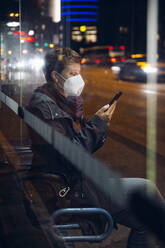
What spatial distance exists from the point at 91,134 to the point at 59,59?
542mm

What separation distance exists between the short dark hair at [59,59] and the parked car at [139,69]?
70.0ft

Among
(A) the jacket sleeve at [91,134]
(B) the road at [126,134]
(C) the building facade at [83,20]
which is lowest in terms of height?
(B) the road at [126,134]

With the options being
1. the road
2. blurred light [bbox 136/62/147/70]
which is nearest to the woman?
the road

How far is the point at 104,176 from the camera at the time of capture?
286 cm

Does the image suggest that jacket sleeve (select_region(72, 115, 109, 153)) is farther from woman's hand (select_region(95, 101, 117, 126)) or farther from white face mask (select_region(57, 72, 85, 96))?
white face mask (select_region(57, 72, 85, 96))

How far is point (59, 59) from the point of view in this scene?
9.77 feet

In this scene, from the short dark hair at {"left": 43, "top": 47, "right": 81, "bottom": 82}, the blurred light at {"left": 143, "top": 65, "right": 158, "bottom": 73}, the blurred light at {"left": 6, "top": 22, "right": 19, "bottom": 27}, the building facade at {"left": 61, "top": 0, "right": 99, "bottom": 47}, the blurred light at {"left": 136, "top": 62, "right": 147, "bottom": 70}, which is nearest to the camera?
the short dark hair at {"left": 43, "top": 47, "right": 81, "bottom": 82}

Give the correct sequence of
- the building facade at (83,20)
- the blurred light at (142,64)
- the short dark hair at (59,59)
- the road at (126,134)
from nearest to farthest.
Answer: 1. the short dark hair at (59,59)
2. the road at (126,134)
3. the blurred light at (142,64)
4. the building facade at (83,20)

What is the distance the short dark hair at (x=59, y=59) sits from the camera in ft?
9.65

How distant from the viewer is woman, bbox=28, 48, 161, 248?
2740 mm

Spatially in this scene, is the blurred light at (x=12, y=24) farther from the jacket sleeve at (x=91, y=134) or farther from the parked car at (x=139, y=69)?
the parked car at (x=139, y=69)

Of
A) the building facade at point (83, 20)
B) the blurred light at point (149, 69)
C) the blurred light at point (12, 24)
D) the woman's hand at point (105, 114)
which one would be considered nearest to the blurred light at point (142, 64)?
the blurred light at point (149, 69)

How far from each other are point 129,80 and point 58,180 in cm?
2375

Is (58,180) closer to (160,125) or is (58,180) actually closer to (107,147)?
(107,147)
